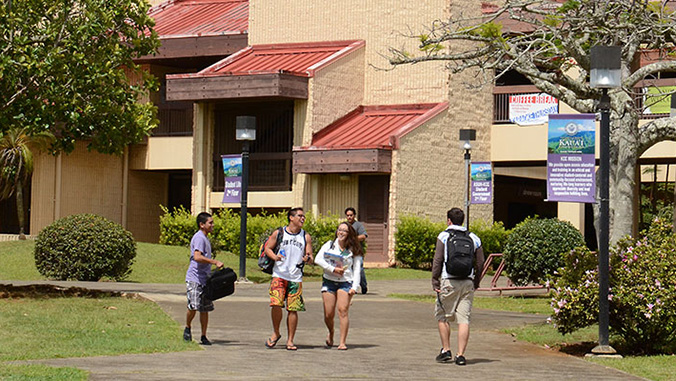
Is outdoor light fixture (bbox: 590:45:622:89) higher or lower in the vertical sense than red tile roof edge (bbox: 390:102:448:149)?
lower

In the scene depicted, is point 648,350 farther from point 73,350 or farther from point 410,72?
point 410,72

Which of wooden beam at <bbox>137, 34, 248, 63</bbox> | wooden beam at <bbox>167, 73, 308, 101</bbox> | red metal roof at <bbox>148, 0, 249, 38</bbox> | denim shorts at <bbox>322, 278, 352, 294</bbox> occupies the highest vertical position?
red metal roof at <bbox>148, 0, 249, 38</bbox>

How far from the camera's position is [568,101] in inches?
738

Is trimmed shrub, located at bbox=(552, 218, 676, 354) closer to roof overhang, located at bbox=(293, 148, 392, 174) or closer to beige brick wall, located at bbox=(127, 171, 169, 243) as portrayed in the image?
roof overhang, located at bbox=(293, 148, 392, 174)

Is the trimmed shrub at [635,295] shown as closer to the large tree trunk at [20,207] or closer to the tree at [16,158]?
the tree at [16,158]

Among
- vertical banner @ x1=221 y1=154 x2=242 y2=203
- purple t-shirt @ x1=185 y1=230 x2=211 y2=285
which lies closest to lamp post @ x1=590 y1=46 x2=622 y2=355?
purple t-shirt @ x1=185 y1=230 x2=211 y2=285

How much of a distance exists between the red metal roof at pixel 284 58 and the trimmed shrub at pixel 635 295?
A: 20590 millimetres

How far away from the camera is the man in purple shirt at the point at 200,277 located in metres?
15.4

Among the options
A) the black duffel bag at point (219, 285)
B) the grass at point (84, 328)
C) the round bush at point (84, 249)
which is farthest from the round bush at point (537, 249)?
the black duffel bag at point (219, 285)

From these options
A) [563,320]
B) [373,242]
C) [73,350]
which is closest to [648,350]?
[563,320]

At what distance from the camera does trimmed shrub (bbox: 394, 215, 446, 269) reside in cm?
3453

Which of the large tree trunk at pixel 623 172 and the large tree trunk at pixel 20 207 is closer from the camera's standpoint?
the large tree trunk at pixel 623 172

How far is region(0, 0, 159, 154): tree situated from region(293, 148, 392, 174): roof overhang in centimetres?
1257

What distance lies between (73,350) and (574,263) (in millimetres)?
6375
